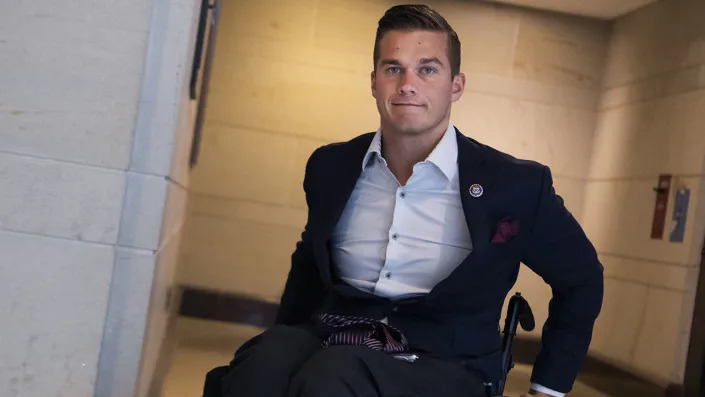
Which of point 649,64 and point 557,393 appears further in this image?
point 649,64

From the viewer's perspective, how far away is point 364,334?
1738 mm

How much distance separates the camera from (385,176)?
2023 millimetres

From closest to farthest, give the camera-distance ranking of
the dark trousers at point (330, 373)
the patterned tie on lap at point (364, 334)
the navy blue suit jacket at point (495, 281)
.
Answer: the dark trousers at point (330, 373) < the patterned tie on lap at point (364, 334) < the navy blue suit jacket at point (495, 281)

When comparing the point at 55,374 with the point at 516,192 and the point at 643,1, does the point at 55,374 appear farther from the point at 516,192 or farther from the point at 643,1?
the point at 643,1

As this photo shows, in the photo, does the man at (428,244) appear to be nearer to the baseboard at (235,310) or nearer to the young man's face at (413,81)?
the young man's face at (413,81)

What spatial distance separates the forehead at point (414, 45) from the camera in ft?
6.45

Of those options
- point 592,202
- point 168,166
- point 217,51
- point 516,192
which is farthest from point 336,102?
point 516,192

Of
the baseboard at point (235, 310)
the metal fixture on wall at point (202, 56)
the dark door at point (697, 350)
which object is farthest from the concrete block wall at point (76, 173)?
the baseboard at point (235, 310)

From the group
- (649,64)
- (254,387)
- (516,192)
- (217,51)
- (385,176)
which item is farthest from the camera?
(217,51)

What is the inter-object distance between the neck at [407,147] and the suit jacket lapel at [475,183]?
0.19 feet

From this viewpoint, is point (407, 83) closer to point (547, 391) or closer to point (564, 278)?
point (564, 278)

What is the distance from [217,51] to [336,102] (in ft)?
2.80

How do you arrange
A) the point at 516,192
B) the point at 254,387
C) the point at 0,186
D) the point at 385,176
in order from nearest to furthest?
the point at 254,387, the point at 516,192, the point at 385,176, the point at 0,186

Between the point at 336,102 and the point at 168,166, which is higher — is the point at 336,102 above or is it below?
above
